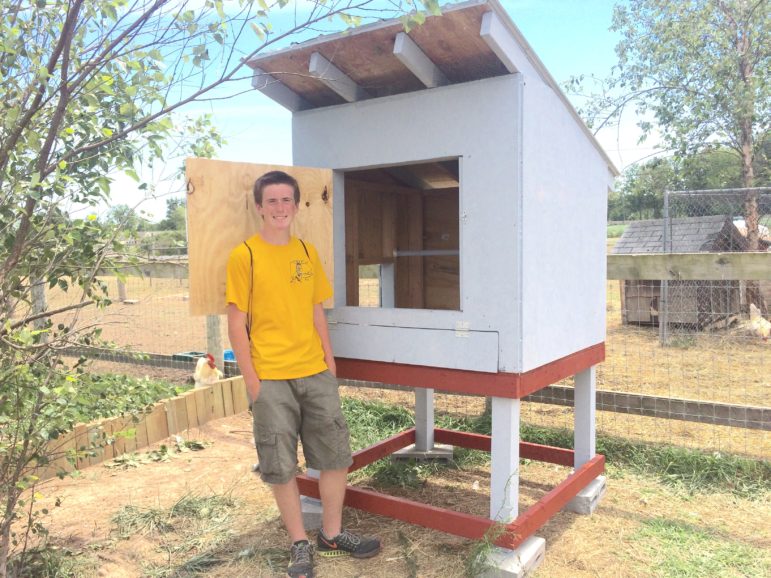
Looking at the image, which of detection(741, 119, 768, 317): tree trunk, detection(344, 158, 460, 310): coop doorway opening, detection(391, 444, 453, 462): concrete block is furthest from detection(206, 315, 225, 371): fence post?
detection(741, 119, 768, 317): tree trunk

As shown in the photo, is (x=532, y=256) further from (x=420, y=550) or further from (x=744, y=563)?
(x=744, y=563)

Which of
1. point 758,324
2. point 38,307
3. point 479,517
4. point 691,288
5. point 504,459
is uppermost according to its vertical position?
point 38,307

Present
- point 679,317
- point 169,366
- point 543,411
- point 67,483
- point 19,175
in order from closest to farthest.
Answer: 1. point 19,175
2. point 67,483
3. point 543,411
4. point 169,366
5. point 679,317

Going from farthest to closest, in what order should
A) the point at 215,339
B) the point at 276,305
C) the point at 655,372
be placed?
the point at 655,372, the point at 215,339, the point at 276,305

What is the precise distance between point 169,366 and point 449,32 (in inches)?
197

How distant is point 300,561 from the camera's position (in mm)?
2770

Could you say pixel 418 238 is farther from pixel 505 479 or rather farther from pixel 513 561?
pixel 513 561

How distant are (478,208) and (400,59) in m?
0.76

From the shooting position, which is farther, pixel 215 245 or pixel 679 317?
pixel 679 317

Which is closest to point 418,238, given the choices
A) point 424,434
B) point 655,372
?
point 424,434

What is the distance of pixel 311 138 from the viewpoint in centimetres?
338

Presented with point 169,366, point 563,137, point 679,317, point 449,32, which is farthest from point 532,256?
point 679,317

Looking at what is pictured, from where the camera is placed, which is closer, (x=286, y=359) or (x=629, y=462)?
(x=286, y=359)

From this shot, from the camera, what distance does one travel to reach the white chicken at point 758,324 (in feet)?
29.1
